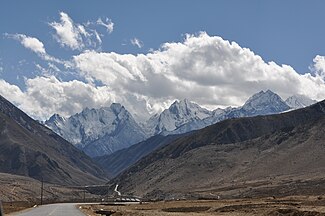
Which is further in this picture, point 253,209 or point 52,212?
point 52,212

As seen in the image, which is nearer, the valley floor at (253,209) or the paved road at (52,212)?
the valley floor at (253,209)

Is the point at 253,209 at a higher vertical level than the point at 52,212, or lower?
lower

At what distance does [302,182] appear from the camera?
188m

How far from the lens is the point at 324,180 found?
180 m

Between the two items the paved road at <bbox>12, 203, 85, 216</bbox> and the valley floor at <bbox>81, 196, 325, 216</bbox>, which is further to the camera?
the paved road at <bbox>12, 203, 85, 216</bbox>

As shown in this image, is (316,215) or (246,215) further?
(246,215)

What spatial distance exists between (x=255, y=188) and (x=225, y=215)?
12970 cm

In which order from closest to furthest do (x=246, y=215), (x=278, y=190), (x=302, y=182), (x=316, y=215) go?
(x=316, y=215) → (x=246, y=215) → (x=278, y=190) → (x=302, y=182)

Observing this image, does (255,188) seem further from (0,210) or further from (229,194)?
(0,210)

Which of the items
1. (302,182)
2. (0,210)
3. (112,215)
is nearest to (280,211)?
(112,215)

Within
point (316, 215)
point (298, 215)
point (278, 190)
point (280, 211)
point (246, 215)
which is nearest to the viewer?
point (316, 215)

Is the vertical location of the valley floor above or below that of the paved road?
below

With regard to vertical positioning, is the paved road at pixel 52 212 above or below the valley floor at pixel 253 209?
above

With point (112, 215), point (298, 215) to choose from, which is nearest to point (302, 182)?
point (112, 215)
